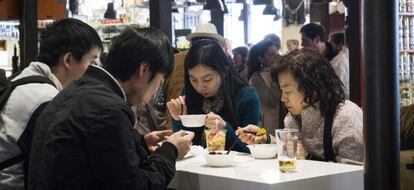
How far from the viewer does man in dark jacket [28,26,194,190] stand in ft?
5.74

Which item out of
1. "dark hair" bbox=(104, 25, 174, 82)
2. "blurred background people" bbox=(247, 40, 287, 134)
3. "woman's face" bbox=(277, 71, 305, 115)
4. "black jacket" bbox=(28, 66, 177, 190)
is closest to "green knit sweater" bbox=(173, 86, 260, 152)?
"woman's face" bbox=(277, 71, 305, 115)

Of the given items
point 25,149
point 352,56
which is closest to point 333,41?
point 352,56

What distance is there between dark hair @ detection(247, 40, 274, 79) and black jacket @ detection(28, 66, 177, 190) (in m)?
4.23

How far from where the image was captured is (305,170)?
2152mm

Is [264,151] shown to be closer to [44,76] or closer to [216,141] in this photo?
[216,141]

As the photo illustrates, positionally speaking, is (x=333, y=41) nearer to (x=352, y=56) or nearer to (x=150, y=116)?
(x=352, y=56)

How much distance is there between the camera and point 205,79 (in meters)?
3.39

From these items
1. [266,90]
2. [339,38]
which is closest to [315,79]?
[266,90]

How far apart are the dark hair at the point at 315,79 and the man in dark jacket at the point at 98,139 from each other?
94 cm

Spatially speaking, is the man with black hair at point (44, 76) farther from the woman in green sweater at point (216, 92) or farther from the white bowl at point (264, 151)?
the white bowl at point (264, 151)

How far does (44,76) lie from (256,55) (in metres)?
3.67

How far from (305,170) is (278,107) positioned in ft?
12.0

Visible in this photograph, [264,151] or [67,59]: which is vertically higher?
[67,59]

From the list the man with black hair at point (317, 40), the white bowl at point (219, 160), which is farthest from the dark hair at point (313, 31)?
the white bowl at point (219, 160)
